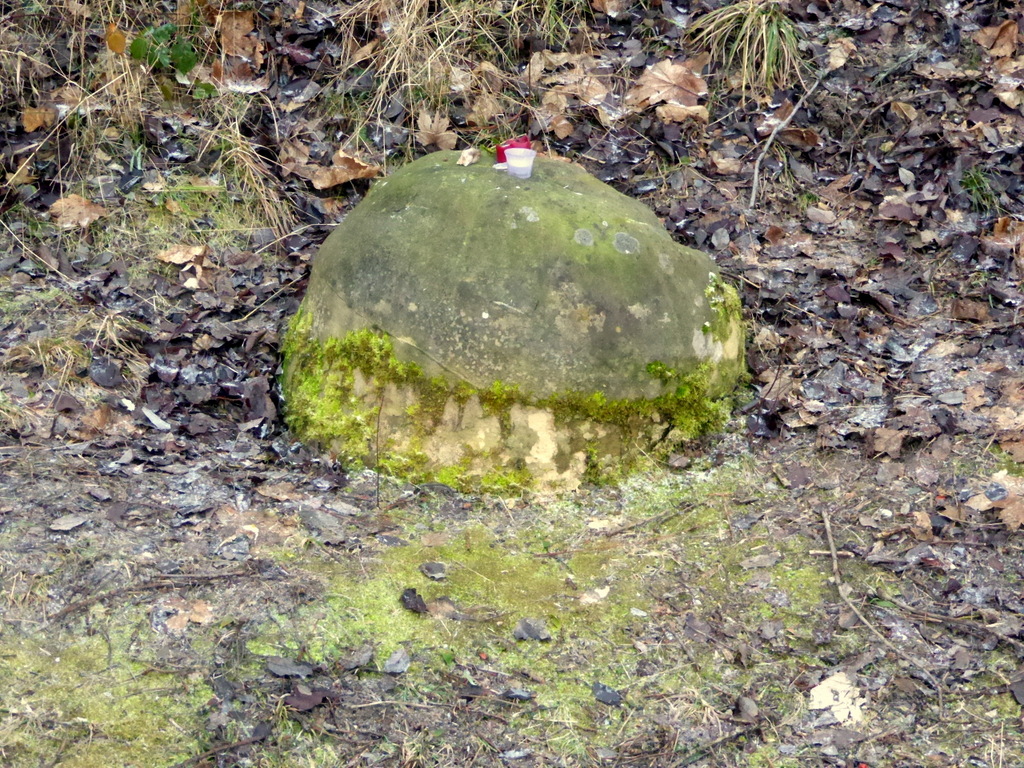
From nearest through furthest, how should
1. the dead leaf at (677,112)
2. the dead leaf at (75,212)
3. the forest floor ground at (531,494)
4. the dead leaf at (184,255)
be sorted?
the forest floor ground at (531,494) < the dead leaf at (184,255) < the dead leaf at (75,212) < the dead leaf at (677,112)

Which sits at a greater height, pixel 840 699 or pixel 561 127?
pixel 561 127

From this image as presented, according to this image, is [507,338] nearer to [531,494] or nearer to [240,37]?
[531,494]

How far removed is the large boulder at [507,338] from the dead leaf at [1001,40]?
320 centimetres

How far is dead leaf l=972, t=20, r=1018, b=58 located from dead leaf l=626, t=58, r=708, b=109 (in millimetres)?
1700

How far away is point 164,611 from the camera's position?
3303mm

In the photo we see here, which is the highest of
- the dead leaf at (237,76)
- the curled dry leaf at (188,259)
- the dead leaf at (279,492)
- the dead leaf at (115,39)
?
the dead leaf at (115,39)

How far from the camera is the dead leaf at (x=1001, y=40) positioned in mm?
6242

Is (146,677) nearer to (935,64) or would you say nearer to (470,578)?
(470,578)

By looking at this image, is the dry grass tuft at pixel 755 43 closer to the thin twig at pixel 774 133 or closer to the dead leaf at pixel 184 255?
the thin twig at pixel 774 133

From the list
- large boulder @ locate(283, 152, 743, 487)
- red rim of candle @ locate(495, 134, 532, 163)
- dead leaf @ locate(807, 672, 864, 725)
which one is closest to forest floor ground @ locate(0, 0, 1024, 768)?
dead leaf @ locate(807, 672, 864, 725)

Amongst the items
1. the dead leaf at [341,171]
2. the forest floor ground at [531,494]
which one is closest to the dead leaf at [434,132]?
the forest floor ground at [531,494]

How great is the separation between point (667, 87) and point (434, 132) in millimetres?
1433

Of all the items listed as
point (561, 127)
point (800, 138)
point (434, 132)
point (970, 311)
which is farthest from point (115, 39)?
point (970, 311)

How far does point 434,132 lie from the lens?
19.9 ft
